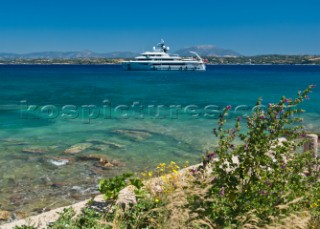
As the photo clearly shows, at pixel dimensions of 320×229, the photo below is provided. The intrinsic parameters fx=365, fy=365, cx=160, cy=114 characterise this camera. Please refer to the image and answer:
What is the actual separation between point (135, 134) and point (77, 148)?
13.9 feet

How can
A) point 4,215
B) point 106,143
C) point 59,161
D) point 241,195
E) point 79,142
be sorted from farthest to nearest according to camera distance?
point 79,142
point 106,143
point 59,161
point 4,215
point 241,195

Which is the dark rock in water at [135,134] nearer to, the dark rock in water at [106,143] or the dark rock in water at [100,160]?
the dark rock in water at [106,143]

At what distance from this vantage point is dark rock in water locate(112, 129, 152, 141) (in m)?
18.8

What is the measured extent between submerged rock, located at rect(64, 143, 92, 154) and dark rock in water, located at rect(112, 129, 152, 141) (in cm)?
253

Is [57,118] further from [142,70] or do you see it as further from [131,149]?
[142,70]

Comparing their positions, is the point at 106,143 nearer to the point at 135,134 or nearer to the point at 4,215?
the point at 135,134

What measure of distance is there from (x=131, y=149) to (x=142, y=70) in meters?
122

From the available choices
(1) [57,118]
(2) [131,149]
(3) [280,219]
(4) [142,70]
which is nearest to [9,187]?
(2) [131,149]

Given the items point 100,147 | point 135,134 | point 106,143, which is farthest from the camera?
point 135,134

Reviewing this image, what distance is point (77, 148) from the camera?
53.7 ft

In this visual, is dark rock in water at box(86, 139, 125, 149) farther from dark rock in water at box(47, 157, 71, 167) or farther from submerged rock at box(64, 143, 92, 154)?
dark rock in water at box(47, 157, 71, 167)

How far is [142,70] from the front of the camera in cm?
13662

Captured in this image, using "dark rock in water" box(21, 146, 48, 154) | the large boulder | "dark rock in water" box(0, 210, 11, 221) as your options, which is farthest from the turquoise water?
the large boulder

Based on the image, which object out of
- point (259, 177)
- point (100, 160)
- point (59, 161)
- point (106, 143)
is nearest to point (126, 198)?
point (259, 177)
